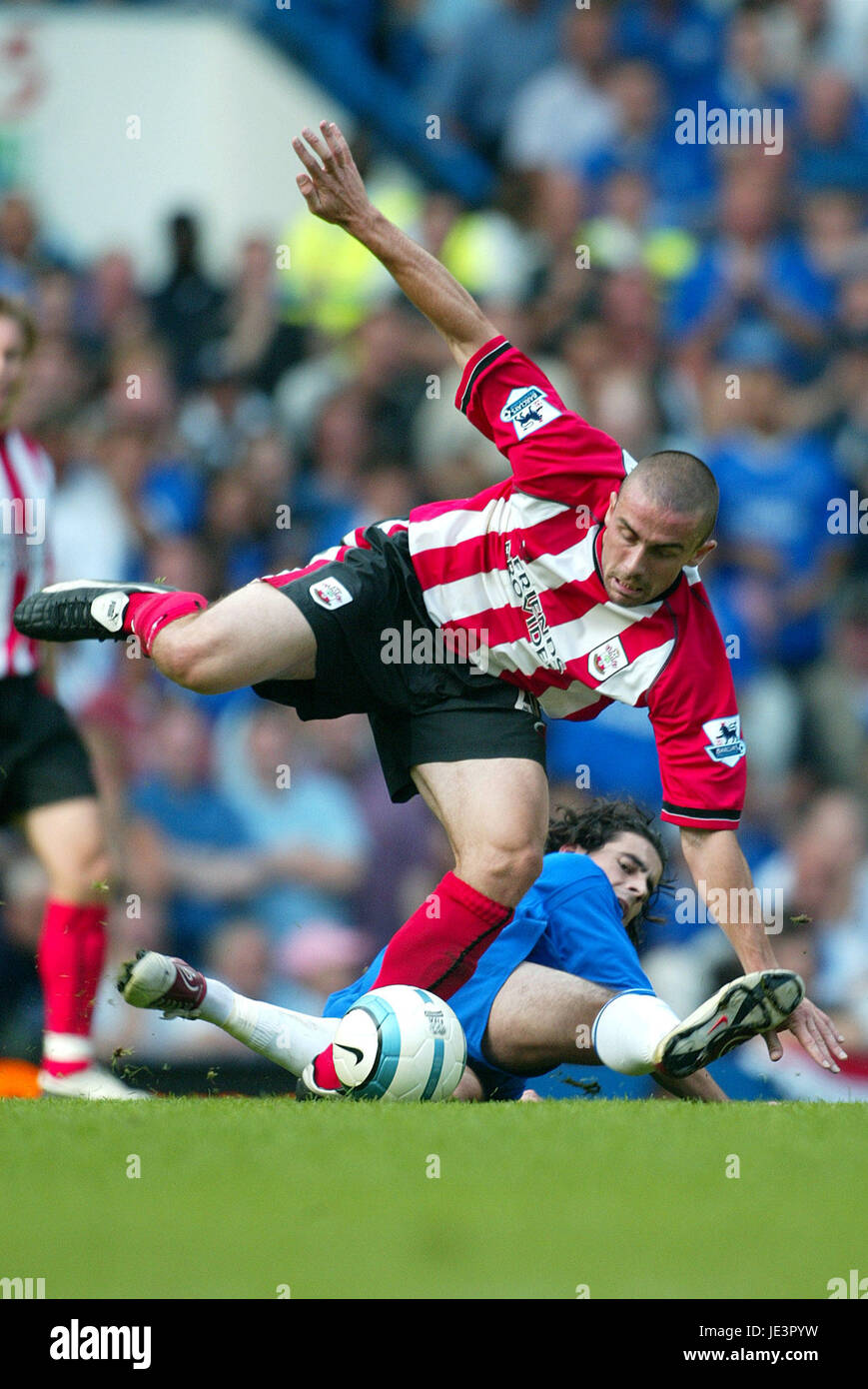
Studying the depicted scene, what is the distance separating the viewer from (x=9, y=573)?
627 cm

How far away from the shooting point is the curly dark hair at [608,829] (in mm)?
6012

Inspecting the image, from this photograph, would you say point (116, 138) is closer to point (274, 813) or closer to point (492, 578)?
point (274, 813)

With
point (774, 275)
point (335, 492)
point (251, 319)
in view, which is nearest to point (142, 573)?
point (335, 492)

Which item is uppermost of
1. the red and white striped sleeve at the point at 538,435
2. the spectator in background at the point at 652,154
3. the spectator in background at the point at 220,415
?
the spectator in background at the point at 652,154

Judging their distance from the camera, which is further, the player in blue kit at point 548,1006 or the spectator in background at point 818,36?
the spectator in background at point 818,36

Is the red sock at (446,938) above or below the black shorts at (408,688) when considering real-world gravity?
below

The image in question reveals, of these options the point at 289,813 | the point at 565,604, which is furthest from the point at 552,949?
the point at 289,813

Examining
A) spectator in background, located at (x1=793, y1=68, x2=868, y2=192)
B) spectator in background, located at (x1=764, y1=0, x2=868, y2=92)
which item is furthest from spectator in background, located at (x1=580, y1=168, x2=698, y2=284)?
spectator in background, located at (x1=764, y1=0, x2=868, y2=92)

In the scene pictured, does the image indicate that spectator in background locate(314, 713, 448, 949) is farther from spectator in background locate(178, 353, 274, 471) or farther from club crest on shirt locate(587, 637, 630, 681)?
club crest on shirt locate(587, 637, 630, 681)

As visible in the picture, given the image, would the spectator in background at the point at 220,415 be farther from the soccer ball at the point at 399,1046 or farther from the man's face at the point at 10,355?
the soccer ball at the point at 399,1046

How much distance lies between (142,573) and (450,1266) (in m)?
6.73

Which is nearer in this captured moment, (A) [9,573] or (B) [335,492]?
(A) [9,573]

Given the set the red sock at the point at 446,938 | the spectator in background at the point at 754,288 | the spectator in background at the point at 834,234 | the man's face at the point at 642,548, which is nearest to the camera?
the man's face at the point at 642,548

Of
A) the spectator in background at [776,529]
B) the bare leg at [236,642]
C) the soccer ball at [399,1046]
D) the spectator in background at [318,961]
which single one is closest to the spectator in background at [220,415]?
the spectator in background at [776,529]
